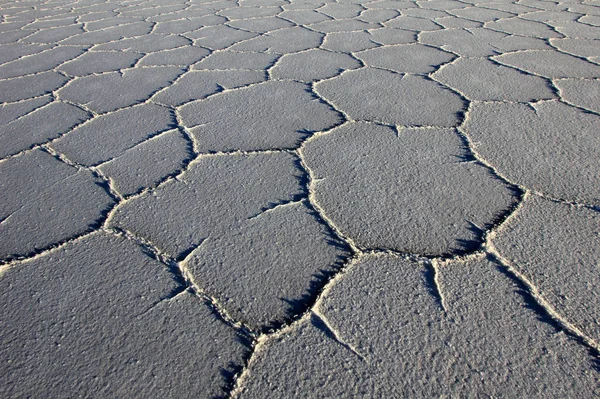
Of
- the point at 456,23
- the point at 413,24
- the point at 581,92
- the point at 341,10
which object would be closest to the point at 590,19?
the point at 456,23

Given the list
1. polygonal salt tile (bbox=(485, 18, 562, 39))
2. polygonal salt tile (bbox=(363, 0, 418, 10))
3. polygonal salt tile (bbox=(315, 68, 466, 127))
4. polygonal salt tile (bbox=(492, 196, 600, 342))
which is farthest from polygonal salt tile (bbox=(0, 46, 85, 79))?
polygonal salt tile (bbox=(485, 18, 562, 39))

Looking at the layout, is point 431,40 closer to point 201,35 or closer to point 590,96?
point 590,96

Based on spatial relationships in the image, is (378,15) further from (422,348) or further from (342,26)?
(422,348)

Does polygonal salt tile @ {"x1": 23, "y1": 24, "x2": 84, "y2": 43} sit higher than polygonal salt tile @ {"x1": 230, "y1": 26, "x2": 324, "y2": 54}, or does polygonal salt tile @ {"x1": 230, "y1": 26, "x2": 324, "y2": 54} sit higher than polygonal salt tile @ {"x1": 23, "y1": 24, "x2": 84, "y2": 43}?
polygonal salt tile @ {"x1": 230, "y1": 26, "x2": 324, "y2": 54}

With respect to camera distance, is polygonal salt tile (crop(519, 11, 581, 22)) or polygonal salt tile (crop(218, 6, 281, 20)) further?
polygonal salt tile (crop(218, 6, 281, 20))

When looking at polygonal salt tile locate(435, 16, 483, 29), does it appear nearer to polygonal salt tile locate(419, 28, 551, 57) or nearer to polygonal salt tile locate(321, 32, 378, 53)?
polygonal salt tile locate(419, 28, 551, 57)

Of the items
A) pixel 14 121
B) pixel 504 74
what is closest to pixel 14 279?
pixel 14 121

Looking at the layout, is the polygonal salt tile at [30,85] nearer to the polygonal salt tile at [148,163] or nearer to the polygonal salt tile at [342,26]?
the polygonal salt tile at [148,163]

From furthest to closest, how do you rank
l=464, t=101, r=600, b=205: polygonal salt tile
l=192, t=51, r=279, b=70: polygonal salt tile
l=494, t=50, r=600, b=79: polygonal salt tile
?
l=192, t=51, r=279, b=70: polygonal salt tile, l=494, t=50, r=600, b=79: polygonal salt tile, l=464, t=101, r=600, b=205: polygonal salt tile
